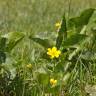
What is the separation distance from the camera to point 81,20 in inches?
140

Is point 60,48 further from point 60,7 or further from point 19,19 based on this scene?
point 60,7

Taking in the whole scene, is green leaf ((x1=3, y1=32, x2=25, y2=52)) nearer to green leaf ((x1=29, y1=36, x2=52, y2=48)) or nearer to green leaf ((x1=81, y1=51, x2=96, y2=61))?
green leaf ((x1=29, y1=36, x2=52, y2=48))

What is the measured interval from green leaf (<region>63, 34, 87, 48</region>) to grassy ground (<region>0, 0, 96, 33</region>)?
65.6 inches

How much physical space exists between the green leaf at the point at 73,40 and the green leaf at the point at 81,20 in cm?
18

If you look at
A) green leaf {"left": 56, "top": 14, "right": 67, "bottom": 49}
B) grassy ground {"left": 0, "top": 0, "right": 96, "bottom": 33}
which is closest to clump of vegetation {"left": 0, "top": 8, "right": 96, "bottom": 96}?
green leaf {"left": 56, "top": 14, "right": 67, "bottom": 49}

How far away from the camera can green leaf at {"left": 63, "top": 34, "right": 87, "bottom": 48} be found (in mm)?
3382

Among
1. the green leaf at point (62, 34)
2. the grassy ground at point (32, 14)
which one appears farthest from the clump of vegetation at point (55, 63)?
the grassy ground at point (32, 14)

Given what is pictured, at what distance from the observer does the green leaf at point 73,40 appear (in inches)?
133

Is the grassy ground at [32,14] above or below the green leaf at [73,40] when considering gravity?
above

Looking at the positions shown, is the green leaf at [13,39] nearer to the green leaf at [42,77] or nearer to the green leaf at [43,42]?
the green leaf at [43,42]

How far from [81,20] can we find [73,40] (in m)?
0.21

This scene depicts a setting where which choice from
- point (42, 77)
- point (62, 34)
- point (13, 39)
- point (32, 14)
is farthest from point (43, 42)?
point (32, 14)

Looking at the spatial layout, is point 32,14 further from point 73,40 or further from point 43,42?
point 73,40

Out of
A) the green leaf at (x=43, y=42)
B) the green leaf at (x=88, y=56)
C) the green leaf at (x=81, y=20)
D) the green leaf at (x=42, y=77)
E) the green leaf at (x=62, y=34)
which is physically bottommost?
the green leaf at (x=42, y=77)
